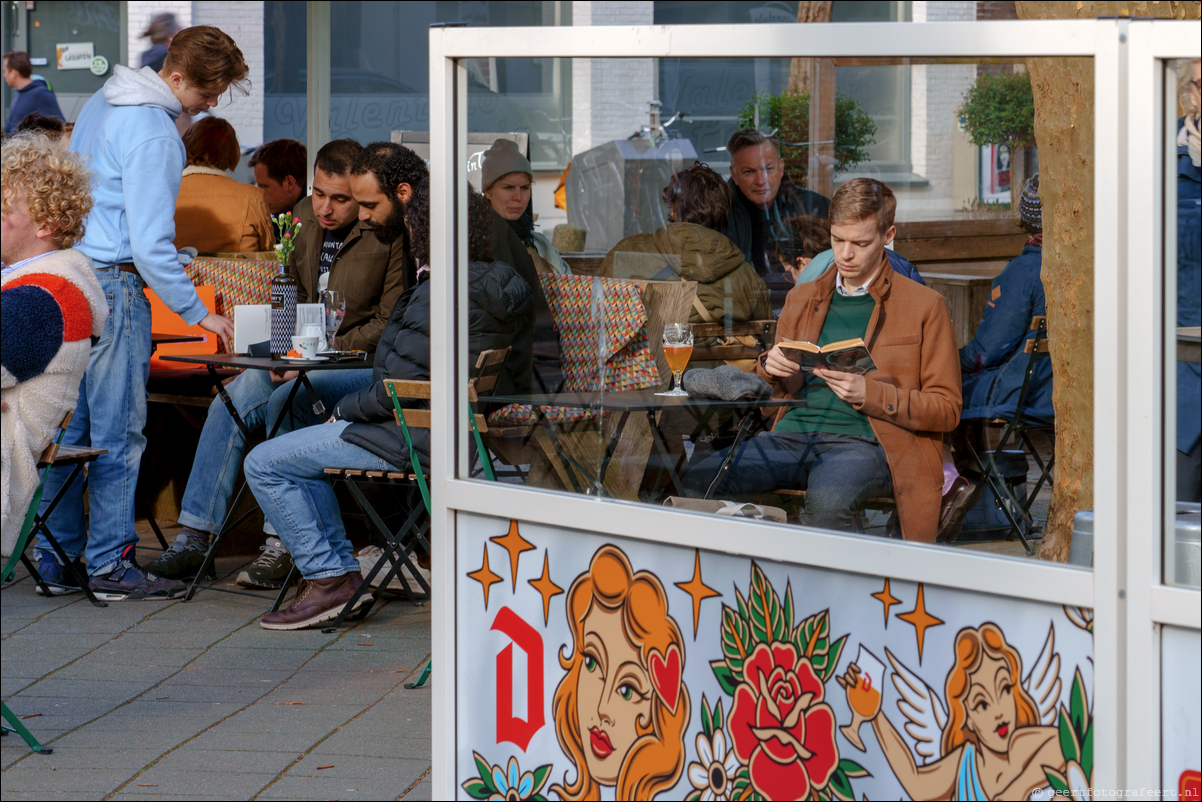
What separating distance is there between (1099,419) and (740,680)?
31.2 inches

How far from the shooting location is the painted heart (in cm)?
256

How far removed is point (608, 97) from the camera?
4754 mm

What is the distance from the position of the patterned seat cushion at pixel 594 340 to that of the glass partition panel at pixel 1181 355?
1256 mm

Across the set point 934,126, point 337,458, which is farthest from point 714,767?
point 934,126

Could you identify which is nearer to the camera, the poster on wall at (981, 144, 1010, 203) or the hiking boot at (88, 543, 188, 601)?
the hiking boot at (88, 543, 188, 601)

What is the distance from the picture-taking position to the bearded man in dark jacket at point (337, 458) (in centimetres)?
430

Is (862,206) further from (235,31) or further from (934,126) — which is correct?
(235,31)

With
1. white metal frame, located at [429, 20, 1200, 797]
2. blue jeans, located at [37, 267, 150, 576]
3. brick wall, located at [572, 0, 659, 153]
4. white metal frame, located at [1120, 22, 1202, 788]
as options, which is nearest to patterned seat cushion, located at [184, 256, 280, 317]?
blue jeans, located at [37, 267, 150, 576]

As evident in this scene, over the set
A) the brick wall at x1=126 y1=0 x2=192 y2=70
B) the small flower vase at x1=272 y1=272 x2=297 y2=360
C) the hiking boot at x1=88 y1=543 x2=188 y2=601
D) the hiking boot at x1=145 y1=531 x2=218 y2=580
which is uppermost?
the brick wall at x1=126 y1=0 x2=192 y2=70

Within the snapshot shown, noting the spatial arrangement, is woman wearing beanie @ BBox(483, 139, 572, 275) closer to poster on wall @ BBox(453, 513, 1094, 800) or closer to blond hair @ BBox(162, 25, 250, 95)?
poster on wall @ BBox(453, 513, 1094, 800)

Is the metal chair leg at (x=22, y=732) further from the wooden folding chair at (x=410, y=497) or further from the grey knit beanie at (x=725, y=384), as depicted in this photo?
the grey knit beanie at (x=725, y=384)

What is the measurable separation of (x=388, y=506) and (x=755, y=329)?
2.01 m

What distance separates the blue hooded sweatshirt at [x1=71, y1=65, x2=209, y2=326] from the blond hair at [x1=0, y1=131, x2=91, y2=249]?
1130 mm

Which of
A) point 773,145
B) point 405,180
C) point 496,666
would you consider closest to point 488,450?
point 496,666
